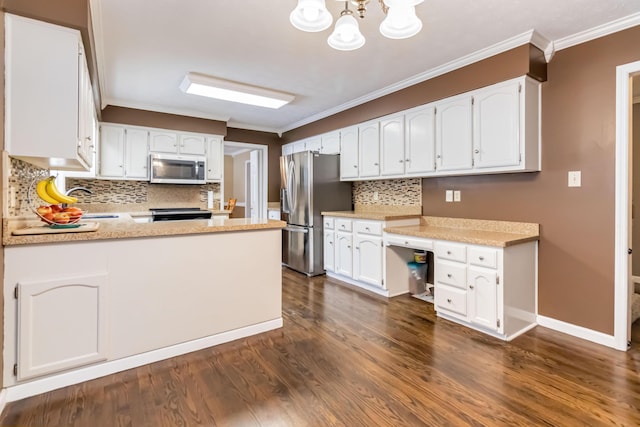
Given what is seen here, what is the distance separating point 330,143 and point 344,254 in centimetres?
168

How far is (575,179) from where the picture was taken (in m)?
2.66

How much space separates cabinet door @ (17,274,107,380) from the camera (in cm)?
183

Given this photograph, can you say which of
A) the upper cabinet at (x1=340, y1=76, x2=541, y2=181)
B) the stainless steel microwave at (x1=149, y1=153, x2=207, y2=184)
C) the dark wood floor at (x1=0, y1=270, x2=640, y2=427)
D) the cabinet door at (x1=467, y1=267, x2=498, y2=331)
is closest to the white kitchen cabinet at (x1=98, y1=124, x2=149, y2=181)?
the stainless steel microwave at (x1=149, y1=153, x2=207, y2=184)

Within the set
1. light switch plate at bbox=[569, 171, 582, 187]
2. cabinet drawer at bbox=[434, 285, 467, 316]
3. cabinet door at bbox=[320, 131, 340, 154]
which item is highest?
cabinet door at bbox=[320, 131, 340, 154]

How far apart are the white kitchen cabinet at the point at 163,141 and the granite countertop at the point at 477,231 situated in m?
3.35

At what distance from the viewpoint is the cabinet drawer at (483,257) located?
102 inches

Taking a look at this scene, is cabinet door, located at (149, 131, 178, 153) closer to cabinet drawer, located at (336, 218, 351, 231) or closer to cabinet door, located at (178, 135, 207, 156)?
cabinet door, located at (178, 135, 207, 156)

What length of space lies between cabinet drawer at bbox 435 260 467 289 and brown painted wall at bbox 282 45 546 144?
64.6 inches

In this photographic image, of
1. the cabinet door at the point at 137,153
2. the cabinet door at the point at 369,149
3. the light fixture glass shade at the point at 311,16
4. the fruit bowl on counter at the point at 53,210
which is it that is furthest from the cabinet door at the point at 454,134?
the cabinet door at the point at 137,153

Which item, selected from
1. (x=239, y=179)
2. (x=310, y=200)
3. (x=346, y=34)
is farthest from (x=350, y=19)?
(x=239, y=179)

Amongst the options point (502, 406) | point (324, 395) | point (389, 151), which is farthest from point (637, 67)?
point (324, 395)

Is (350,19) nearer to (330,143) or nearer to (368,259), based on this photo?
(368,259)

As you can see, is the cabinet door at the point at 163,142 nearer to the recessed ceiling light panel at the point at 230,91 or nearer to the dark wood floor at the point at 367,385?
the recessed ceiling light panel at the point at 230,91

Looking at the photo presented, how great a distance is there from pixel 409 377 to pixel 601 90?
2.57 meters
